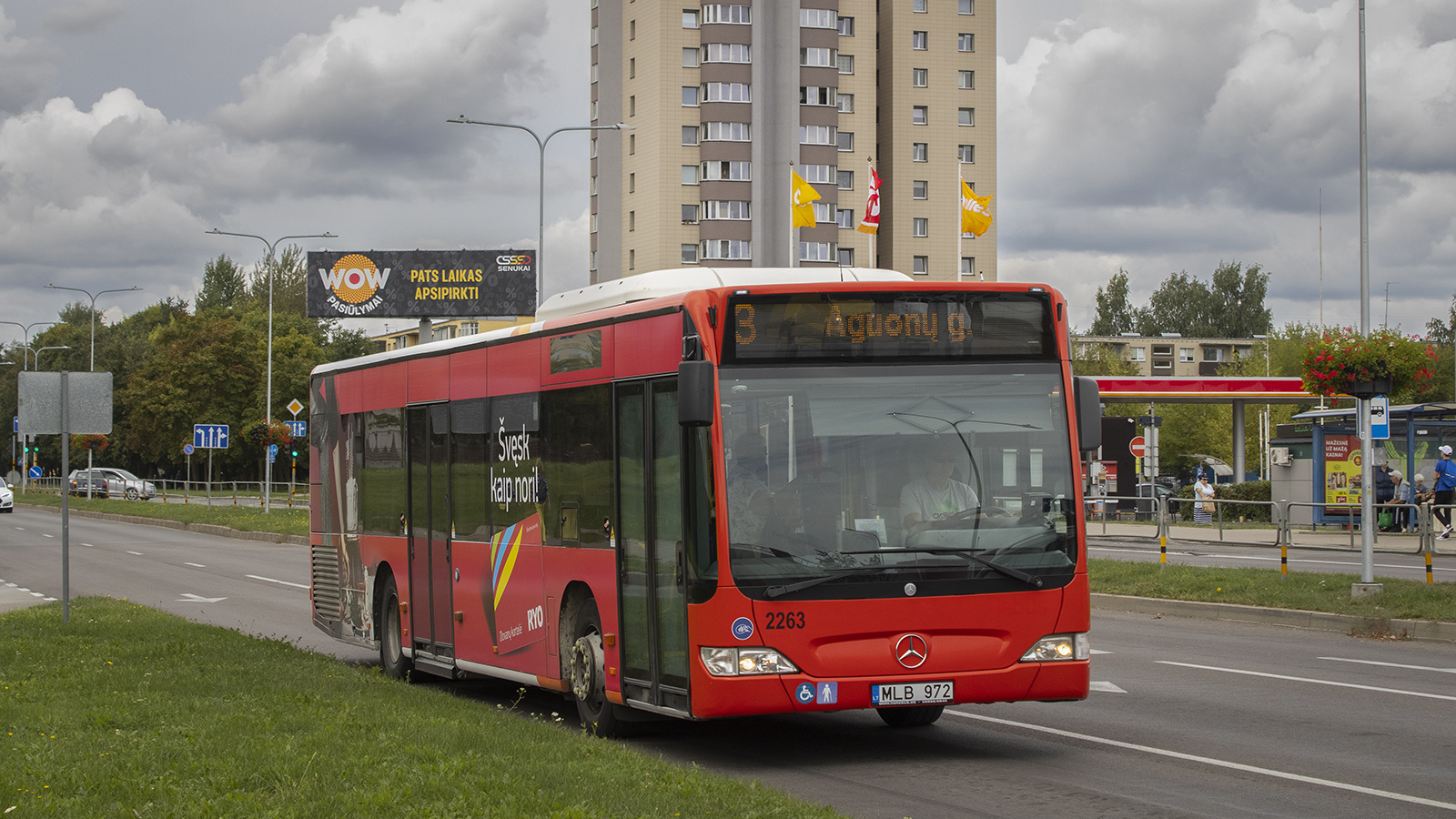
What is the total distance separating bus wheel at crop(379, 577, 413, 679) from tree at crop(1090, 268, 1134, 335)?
123925mm

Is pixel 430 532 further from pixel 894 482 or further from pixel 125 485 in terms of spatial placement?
pixel 125 485

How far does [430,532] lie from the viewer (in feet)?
44.3

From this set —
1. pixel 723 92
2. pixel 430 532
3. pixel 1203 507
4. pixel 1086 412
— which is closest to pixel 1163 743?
pixel 1086 412

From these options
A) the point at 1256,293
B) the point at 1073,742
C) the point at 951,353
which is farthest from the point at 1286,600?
the point at 1256,293

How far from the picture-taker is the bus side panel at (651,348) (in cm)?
950

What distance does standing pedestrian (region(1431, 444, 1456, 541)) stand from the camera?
30953 millimetres

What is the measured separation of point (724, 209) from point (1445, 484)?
2196 inches

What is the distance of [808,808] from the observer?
23.2 feet

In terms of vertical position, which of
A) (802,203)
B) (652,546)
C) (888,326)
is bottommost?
(652,546)

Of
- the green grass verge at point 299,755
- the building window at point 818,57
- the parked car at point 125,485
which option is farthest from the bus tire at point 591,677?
the building window at point 818,57

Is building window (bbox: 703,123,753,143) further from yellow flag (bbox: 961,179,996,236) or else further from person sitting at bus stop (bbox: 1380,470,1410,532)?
person sitting at bus stop (bbox: 1380,470,1410,532)

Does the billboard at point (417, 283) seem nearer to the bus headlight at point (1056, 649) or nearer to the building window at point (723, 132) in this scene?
the building window at point (723, 132)

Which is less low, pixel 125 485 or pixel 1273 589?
pixel 125 485

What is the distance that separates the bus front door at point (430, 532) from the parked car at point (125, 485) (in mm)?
65867
